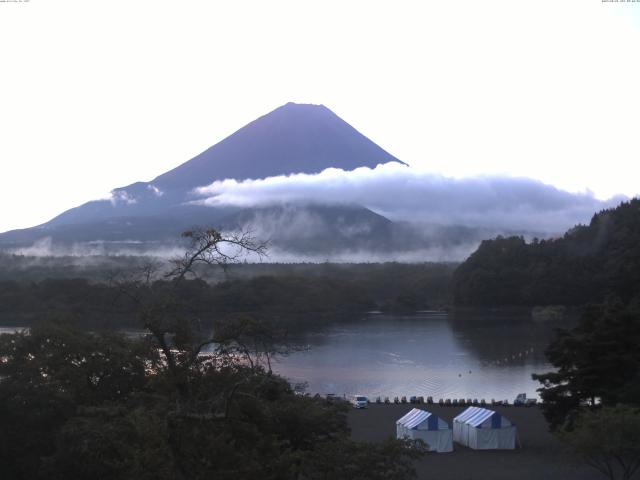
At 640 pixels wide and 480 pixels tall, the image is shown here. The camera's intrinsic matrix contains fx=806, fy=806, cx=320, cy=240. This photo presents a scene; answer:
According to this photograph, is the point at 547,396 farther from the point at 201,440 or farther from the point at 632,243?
the point at 632,243

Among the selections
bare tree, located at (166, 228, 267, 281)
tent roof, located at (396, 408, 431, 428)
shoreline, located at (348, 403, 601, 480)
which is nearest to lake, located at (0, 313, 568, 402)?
shoreline, located at (348, 403, 601, 480)

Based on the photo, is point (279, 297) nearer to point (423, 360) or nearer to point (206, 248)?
point (423, 360)

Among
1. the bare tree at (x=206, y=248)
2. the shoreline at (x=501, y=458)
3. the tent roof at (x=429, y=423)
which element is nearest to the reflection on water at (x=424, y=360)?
A: the shoreline at (x=501, y=458)

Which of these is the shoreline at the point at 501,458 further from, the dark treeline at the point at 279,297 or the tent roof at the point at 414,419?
the dark treeline at the point at 279,297

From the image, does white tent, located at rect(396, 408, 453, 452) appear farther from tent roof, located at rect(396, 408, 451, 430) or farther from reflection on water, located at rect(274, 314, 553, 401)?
reflection on water, located at rect(274, 314, 553, 401)

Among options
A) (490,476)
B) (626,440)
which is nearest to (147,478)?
(626,440)

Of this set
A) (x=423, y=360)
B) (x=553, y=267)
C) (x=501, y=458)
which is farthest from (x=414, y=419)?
(x=553, y=267)
